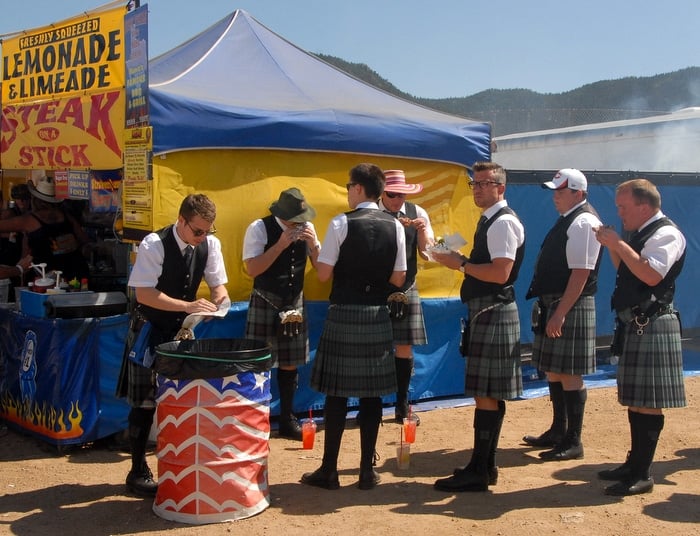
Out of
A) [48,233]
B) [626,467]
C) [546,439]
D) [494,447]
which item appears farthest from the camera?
[48,233]

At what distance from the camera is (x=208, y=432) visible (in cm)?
383

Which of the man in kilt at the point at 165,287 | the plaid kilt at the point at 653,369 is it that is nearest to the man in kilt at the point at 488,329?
the plaid kilt at the point at 653,369

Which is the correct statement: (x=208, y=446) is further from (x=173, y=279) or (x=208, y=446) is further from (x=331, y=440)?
(x=173, y=279)

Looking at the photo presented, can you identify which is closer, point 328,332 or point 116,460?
point 328,332

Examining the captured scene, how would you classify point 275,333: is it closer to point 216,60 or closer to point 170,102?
point 170,102

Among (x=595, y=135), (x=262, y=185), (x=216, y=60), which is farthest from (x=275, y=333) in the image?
(x=595, y=135)

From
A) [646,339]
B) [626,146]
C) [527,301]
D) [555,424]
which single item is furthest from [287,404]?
[626,146]

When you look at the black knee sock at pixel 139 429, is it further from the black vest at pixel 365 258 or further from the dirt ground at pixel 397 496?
the black vest at pixel 365 258

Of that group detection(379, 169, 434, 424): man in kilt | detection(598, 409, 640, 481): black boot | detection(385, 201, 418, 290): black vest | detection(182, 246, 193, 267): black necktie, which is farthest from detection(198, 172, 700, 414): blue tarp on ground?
detection(598, 409, 640, 481): black boot

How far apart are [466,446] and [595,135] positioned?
8.71m

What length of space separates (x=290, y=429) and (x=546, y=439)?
177 cm

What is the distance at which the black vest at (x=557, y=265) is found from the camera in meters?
4.93

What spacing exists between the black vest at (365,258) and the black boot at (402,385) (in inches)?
63.2

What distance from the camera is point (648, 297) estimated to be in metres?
4.32
